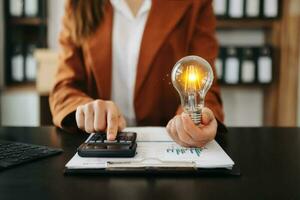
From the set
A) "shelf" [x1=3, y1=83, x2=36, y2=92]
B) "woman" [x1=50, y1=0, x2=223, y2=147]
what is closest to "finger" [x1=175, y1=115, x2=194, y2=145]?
"woman" [x1=50, y1=0, x2=223, y2=147]

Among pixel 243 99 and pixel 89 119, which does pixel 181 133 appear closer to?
pixel 89 119

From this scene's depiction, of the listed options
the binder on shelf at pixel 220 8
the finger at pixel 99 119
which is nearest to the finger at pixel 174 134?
the finger at pixel 99 119

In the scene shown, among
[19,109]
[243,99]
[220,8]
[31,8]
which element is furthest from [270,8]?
[19,109]

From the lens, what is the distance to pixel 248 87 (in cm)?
256

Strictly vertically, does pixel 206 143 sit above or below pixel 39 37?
below

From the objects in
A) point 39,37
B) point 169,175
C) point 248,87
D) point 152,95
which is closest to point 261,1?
point 248,87

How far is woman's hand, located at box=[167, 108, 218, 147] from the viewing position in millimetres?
693

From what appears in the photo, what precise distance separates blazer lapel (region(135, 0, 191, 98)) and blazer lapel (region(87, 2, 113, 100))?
8cm

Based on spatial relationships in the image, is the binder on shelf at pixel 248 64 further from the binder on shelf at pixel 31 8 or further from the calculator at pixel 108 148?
the calculator at pixel 108 148

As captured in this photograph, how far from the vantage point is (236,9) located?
2.36 meters

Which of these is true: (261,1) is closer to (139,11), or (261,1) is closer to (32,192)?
(139,11)

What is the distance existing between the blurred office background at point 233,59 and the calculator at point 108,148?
4.96 feet

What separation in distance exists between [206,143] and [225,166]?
13 centimetres

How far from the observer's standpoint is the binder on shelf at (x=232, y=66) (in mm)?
2400
